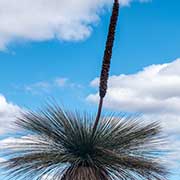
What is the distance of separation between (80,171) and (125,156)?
76 centimetres

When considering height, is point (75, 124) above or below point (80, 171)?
above

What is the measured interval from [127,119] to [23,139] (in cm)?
176

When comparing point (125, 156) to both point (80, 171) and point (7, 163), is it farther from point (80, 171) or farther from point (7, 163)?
point (7, 163)

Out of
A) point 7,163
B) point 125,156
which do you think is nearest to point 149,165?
point 125,156

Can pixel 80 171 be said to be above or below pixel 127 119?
below

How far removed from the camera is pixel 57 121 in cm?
1298

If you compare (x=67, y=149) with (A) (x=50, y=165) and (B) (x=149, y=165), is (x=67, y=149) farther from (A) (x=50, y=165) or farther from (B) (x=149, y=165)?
(B) (x=149, y=165)

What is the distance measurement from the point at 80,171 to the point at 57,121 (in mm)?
917

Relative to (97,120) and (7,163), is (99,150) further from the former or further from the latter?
(7,163)

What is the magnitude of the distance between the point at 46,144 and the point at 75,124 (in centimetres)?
57

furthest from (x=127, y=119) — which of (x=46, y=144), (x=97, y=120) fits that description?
(x=46, y=144)

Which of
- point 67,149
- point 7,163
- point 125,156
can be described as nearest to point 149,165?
point 125,156

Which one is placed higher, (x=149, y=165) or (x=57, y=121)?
Answer: (x=57, y=121)

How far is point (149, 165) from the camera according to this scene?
41.3ft
